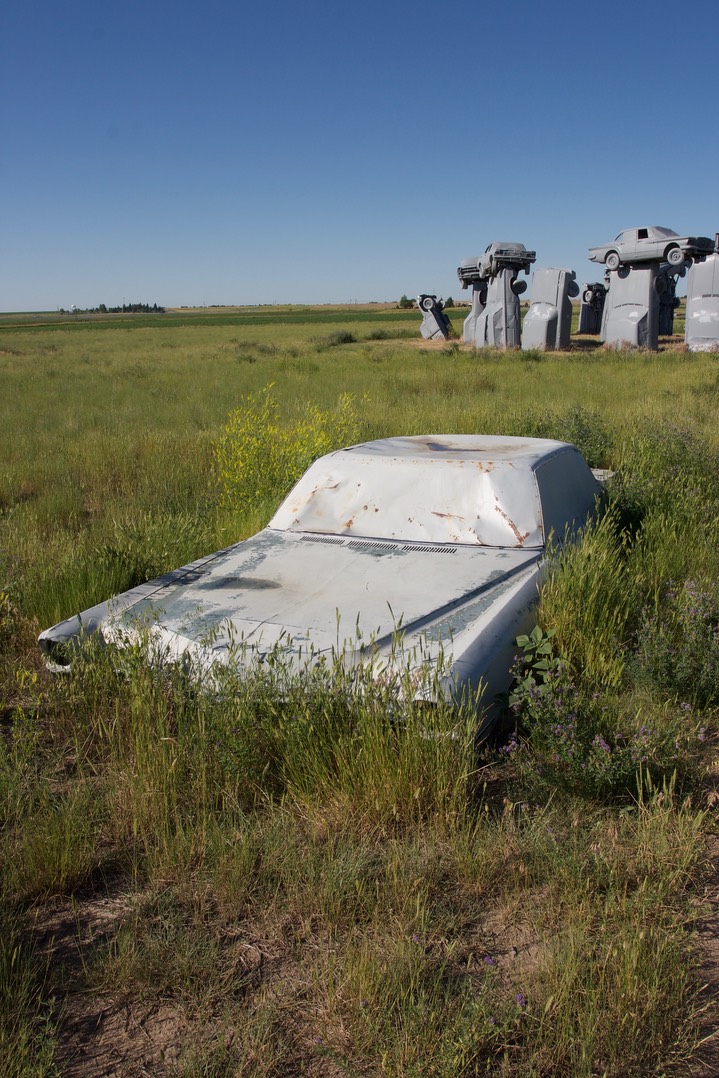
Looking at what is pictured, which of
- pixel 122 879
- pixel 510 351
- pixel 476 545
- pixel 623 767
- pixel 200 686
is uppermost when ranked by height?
pixel 510 351

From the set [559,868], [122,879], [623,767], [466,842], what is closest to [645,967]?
[559,868]

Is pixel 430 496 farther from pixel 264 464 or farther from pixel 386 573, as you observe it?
pixel 264 464

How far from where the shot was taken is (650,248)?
23906 millimetres

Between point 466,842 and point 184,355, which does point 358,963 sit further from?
point 184,355

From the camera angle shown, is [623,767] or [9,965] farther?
[623,767]

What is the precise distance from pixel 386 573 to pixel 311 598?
46cm

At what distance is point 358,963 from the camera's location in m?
2.32

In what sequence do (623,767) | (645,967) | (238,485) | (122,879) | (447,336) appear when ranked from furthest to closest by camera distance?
(447,336) < (238,485) < (623,767) < (122,879) < (645,967)

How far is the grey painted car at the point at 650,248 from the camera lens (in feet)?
76.3

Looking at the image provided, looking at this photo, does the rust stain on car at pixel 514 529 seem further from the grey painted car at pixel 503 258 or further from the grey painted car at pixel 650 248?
the grey painted car at pixel 503 258

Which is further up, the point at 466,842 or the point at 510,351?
the point at 510,351

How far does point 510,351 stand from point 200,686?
2542 cm

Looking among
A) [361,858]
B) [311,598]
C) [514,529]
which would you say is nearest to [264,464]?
[514,529]

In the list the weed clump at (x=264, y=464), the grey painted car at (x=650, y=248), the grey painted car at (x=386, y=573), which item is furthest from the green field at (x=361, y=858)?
the grey painted car at (x=650, y=248)
